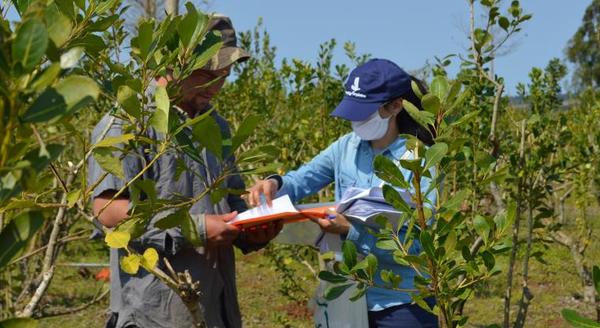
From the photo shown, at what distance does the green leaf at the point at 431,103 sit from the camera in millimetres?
1506

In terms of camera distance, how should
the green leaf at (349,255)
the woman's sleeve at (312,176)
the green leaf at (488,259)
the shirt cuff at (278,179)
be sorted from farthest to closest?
the woman's sleeve at (312,176), the shirt cuff at (278,179), the green leaf at (349,255), the green leaf at (488,259)

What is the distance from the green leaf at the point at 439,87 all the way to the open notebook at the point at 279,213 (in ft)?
3.48

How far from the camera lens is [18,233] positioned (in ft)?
2.63

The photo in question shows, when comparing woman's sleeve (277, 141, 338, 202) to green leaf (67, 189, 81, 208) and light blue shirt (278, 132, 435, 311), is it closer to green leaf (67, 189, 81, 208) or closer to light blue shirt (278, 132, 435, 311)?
light blue shirt (278, 132, 435, 311)

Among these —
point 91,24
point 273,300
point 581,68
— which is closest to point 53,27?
point 91,24

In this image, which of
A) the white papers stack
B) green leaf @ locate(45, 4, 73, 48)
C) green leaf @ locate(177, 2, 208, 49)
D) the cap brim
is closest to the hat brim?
the cap brim

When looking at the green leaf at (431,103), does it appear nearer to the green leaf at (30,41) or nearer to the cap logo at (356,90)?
the green leaf at (30,41)

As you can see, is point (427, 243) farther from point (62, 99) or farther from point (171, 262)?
point (171, 262)

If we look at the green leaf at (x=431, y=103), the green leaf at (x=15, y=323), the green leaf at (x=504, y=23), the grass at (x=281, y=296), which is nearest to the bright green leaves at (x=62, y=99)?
the green leaf at (x=15, y=323)

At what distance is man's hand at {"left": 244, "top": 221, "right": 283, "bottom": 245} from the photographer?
8.95 feet

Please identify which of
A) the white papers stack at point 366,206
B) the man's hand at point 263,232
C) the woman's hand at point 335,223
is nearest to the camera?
the white papers stack at point 366,206

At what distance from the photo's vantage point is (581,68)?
38.2 metres

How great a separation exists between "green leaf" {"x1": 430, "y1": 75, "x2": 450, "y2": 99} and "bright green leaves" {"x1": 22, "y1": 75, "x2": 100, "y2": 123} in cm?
89

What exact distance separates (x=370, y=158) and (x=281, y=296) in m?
4.92
